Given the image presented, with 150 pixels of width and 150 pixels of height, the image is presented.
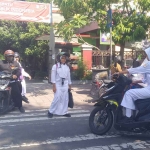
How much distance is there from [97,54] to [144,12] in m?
4.77

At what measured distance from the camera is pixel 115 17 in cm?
1152

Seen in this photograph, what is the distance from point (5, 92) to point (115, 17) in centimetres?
589

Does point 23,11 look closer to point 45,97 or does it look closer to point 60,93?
point 45,97

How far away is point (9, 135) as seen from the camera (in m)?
5.66

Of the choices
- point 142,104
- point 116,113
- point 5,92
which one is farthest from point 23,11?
point 142,104

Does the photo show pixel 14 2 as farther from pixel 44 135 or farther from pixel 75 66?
pixel 44 135

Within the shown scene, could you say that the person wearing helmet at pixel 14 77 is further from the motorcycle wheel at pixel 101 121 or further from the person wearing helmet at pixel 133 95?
the person wearing helmet at pixel 133 95

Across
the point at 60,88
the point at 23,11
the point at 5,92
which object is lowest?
the point at 5,92

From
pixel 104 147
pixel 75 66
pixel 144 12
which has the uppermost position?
pixel 144 12

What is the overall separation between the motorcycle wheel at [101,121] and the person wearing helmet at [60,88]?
162 cm

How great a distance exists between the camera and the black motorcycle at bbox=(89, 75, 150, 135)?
5.20 meters

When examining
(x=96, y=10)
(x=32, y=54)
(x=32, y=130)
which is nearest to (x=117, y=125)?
(x=32, y=130)

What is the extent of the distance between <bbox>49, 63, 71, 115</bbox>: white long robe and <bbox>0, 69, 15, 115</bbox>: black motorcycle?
1260 millimetres

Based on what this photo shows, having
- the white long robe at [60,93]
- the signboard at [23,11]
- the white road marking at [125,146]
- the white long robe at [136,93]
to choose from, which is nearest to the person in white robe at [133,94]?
the white long robe at [136,93]
